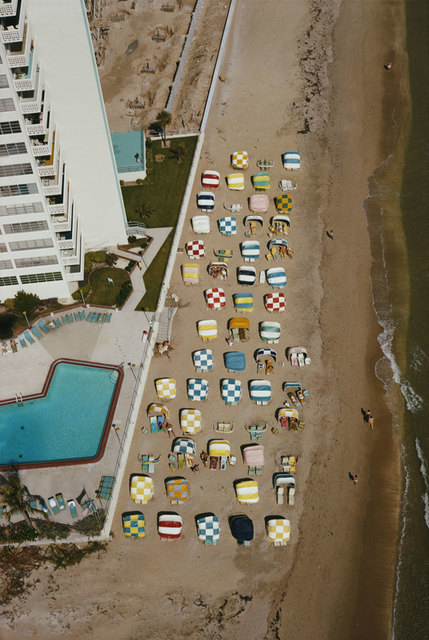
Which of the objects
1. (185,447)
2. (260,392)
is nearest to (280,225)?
(260,392)

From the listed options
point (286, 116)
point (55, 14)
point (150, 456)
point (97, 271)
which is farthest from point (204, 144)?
point (150, 456)

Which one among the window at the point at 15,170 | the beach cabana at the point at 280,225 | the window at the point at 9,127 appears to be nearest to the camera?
the window at the point at 9,127

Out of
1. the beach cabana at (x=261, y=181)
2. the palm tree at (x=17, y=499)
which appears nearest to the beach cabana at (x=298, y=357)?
the beach cabana at (x=261, y=181)

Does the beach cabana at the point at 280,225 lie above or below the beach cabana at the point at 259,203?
below

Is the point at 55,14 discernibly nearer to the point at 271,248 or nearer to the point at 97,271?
the point at 97,271

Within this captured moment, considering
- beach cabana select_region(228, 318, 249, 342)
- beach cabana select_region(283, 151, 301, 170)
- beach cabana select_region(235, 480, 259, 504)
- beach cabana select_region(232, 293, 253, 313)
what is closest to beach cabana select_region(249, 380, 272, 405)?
beach cabana select_region(228, 318, 249, 342)

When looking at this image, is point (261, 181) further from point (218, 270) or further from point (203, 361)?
point (203, 361)

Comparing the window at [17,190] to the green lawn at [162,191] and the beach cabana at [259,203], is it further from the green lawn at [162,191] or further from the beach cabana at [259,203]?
the beach cabana at [259,203]

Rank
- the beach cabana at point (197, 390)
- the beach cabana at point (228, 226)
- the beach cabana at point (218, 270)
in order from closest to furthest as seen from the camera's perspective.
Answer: the beach cabana at point (197, 390) < the beach cabana at point (218, 270) < the beach cabana at point (228, 226)
